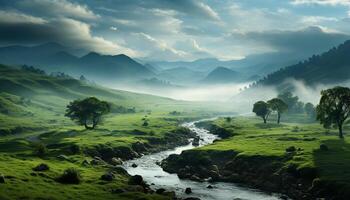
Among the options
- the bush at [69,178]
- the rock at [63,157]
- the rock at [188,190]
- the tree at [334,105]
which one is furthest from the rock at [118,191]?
the tree at [334,105]

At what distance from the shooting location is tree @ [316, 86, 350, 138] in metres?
148

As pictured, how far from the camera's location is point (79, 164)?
359 ft

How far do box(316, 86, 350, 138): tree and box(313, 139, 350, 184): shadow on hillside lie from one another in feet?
68.4

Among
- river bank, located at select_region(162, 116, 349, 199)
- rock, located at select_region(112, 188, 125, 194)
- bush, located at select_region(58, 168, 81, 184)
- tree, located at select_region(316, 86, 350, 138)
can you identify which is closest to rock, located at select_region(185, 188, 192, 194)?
river bank, located at select_region(162, 116, 349, 199)

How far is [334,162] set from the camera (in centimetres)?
10394

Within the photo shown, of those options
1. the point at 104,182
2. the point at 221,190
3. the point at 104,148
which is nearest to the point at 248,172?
the point at 221,190

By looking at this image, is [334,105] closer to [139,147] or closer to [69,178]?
[139,147]

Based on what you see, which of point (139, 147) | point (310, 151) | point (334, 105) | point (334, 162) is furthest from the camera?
point (139, 147)

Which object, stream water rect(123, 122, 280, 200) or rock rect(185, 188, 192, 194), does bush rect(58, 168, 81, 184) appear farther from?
rock rect(185, 188, 192, 194)

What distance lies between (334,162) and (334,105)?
52.2 m

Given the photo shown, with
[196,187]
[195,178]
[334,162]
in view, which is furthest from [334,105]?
[196,187]

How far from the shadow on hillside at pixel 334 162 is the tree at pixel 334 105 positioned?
68.4 feet

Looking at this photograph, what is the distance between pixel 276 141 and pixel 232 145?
691 inches

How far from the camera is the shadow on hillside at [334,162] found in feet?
305
